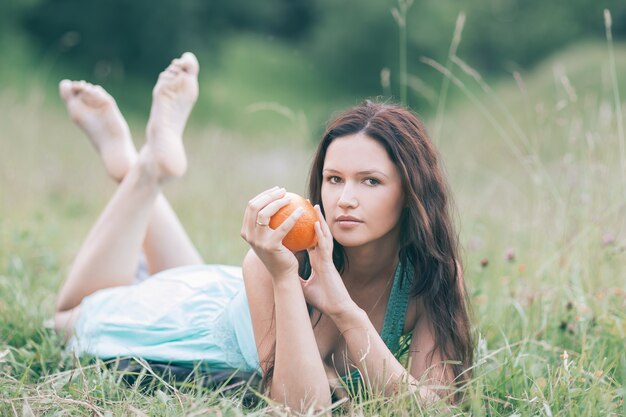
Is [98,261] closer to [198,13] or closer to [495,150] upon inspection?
[495,150]

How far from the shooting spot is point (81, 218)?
5.11 meters

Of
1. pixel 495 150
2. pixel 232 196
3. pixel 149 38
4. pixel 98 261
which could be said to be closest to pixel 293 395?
pixel 98 261

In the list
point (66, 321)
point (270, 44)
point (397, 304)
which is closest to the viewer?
point (397, 304)

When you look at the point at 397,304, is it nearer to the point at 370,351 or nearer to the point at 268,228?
the point at 370,351

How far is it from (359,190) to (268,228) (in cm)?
27

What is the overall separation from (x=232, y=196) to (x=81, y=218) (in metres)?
1.07

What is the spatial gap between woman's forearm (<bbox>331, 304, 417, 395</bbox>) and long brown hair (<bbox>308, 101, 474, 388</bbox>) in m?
0.18

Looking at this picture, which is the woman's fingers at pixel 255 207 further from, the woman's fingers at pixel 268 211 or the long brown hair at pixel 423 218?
the long brown hair at pixel 423 218

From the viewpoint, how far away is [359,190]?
1878mm

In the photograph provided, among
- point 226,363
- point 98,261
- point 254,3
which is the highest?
point 254,3

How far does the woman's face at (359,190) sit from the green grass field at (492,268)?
0.43m

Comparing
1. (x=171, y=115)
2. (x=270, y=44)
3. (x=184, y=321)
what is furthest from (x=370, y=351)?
(x=270, y=44)

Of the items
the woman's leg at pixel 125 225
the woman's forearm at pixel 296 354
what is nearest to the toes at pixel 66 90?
the woman's leg at pixel 125 225

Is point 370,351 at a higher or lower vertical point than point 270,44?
lower
